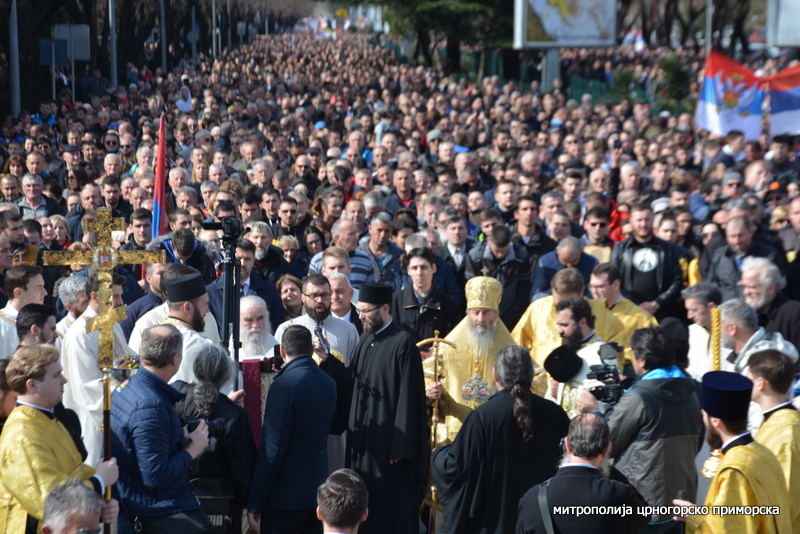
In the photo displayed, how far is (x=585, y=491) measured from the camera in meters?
4.14

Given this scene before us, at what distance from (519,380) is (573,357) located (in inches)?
21.1

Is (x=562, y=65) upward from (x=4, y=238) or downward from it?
upward

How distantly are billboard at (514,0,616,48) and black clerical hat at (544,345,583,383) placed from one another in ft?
79.5

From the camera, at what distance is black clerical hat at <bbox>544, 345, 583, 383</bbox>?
5.55 m

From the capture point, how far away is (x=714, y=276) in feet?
28.2

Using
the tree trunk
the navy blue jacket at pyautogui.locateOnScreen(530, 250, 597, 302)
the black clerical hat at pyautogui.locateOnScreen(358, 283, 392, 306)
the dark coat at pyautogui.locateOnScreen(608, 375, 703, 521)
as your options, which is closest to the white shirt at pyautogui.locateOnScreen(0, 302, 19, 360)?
the black clerical hat at pyautogui.locateOnScreen(358, 283, 392, 306)

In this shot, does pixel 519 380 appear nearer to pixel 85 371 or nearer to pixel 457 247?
pixel 85 371

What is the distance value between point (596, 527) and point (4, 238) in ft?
17.9

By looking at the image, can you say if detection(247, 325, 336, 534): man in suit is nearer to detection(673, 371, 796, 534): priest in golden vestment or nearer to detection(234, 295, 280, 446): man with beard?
detection(234, 295, 280, 446): man with beard

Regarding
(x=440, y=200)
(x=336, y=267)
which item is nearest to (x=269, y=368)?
(x=336, y=267)

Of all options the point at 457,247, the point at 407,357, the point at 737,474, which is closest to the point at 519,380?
the point at 407,357

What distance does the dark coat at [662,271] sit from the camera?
28.0 feet

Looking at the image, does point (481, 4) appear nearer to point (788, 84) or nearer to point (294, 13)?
point (788, 84)

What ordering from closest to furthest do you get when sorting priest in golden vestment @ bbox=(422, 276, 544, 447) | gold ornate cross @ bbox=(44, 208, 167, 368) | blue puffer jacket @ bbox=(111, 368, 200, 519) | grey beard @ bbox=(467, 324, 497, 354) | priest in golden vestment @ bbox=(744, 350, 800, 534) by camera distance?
priest in golden vestment @ bbox=(744, 350, 800, 534) < blue puffer jacket @ bbox=(111, 368, 200, 519) < gold ornate cross @ bbox=(44, 208, 167, 368) < priest in golden vestment @ bbox=(422, 276, 544, 447) < grey beard @ bbox=(467, 324, 497, 354)
